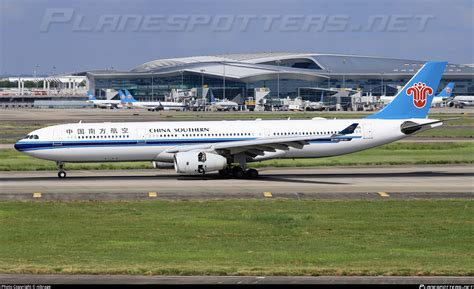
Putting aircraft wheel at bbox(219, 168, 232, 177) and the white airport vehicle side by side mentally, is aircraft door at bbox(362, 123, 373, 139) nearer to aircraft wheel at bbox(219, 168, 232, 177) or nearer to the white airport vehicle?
aircraft wheel at bbox(219, 168, 232, 177)

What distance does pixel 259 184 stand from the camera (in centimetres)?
4412

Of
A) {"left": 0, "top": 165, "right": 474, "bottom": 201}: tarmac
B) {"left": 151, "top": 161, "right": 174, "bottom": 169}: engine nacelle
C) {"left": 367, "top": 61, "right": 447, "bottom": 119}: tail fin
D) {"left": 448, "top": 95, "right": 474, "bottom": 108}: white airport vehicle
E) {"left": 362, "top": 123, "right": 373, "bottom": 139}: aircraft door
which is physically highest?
{"left": 448, "top": 95, "right": 474, "bottom": 108}: white airport vehicle

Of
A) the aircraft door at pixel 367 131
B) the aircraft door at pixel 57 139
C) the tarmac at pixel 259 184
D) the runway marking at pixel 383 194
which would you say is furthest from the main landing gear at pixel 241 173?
the runway marking at pixel 383 194

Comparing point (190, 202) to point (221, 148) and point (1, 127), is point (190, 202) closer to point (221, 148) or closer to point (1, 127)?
point (221, 148)

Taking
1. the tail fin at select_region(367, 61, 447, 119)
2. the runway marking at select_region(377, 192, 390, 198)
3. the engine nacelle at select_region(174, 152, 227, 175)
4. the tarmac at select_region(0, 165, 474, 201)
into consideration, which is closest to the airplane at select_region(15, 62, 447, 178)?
the engine nacelle at select_region(174, 152, 227, 175)

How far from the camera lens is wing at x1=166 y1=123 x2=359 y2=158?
4622 cm

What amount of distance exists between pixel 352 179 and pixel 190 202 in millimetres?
12575

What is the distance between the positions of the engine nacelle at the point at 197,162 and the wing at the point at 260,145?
86cm

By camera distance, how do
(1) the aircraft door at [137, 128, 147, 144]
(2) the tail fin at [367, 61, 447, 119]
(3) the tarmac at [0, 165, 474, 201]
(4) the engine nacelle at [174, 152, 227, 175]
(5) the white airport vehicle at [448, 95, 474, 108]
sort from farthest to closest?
(5) the white airport vehicle at [448, 95, 474, 108] → (2) the tail fin at [367, 61, 447, 119] → (1) the aircraft door at [137, 128, 147, 144] → (4) the engine nacelle at [174, 152, 227, 175] → (3) the tarmac at [0, 165, 474, 201]

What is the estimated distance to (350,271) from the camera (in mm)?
21625

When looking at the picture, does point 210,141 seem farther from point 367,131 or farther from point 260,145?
point 367,131

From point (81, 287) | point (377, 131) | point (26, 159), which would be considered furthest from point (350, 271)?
point (26, 159)

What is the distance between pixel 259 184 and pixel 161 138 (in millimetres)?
7380

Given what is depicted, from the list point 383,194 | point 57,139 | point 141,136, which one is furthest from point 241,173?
point 57,139
